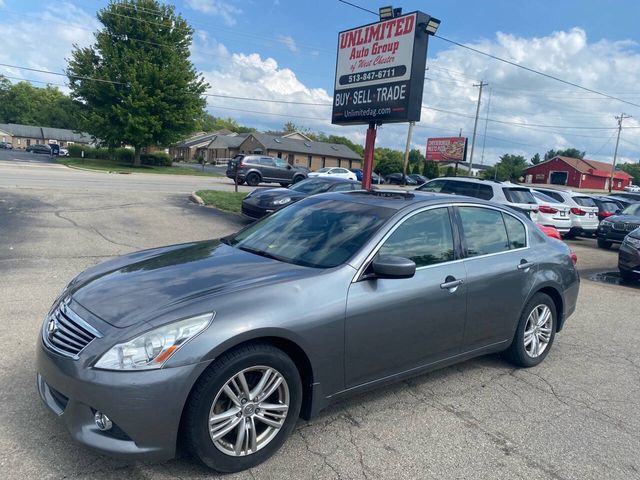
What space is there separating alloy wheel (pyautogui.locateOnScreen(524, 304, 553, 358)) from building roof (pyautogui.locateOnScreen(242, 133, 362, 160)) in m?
68.3

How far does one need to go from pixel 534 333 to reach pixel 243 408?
318 centimetres

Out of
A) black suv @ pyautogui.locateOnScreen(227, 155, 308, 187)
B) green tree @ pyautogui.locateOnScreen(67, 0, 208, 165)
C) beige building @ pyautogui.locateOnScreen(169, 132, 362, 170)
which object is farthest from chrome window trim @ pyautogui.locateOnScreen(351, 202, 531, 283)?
beige building @ pyautogui.locateOnScreen(169, 132, 362, 170)

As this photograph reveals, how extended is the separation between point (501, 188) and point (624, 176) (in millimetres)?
88628

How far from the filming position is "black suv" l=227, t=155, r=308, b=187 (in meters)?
27.7

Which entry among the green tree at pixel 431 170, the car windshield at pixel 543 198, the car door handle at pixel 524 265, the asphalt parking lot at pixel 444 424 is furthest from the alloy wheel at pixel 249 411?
the green tree at pixel 431 170

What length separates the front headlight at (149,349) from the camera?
8.53ft

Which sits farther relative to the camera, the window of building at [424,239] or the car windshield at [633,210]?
the car windshield at [633,210]

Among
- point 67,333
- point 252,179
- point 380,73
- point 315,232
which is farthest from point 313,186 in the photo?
point 252,179

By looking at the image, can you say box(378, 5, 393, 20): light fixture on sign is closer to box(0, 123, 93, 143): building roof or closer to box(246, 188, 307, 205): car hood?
box(246, 188, 307, 205): car hood

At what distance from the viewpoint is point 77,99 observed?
38469 millimetres

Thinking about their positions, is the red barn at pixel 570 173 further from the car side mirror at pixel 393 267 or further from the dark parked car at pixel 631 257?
the car side mirror at pixel 393 267

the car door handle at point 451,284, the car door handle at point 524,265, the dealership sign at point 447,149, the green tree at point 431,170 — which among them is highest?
the dealership sign at point 447,149

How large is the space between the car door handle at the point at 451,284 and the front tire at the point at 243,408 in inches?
56.1

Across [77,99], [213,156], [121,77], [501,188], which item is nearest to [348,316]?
[501,188]
